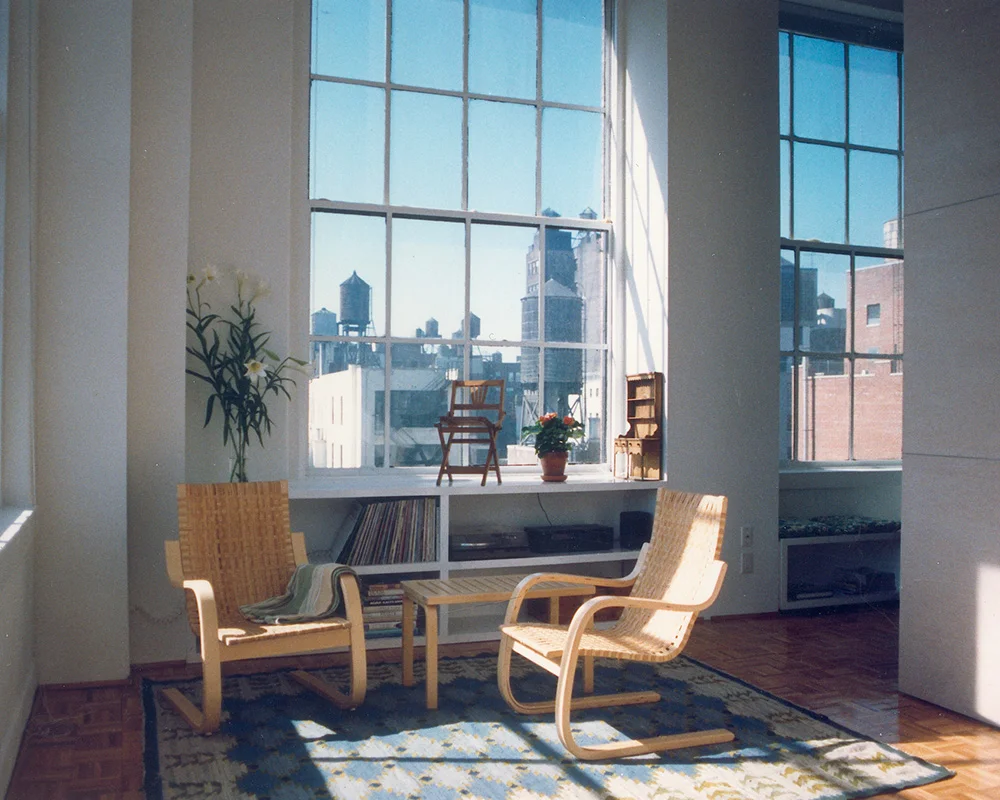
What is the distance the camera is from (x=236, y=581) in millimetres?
4242

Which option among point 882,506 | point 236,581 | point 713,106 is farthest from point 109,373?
point 882,506

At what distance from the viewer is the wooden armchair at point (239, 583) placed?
140 inches

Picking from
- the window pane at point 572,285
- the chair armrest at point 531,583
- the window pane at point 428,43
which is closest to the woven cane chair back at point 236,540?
the chair armrest at point 531,583

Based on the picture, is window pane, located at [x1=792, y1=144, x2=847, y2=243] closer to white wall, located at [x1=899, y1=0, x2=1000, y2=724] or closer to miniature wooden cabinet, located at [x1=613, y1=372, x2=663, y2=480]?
miniature wooden cabinet, located at [x1=613, y1=372, x2=663, y2=480]

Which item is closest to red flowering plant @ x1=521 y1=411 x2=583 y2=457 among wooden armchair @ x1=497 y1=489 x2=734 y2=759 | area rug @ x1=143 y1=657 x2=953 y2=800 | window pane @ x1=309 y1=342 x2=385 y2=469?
window pane @ x1=309 y1=342 x2=385 y2=469

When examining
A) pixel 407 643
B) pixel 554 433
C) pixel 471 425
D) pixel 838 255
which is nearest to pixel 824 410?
pixel 838 255

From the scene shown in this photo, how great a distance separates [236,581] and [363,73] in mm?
2972

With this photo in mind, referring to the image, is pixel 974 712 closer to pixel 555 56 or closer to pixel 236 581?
pixel 236 581

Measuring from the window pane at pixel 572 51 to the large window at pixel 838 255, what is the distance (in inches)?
52.2

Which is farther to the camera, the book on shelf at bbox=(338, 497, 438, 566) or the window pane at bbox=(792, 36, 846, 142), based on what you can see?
the window pane at bbox=(792, 36, 846, 142)

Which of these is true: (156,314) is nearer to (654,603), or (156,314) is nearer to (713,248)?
(654,603)

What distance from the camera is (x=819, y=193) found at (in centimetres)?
640

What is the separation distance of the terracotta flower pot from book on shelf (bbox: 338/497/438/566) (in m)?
0.70

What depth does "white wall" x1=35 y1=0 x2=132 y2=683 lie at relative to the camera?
13.6 feet
